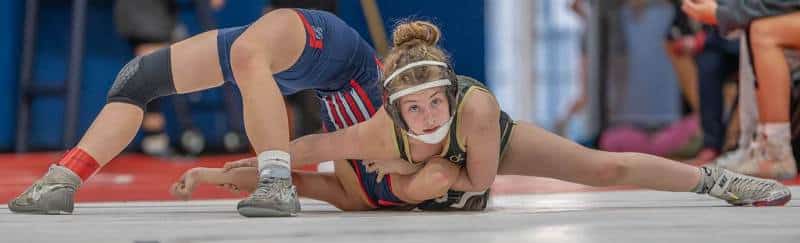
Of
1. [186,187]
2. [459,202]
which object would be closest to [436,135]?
[459,202]

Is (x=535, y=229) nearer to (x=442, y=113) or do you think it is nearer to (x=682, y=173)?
(x=442, y=113)

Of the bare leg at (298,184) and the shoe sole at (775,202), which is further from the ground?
the bare leg at (298,184)

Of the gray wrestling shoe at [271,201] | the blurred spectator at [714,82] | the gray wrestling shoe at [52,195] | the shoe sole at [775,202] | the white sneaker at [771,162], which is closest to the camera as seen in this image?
the gray wrestling shoe at [271,201]

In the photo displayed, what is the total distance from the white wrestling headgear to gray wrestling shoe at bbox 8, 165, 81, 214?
709 millimetres

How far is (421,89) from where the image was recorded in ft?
7.43

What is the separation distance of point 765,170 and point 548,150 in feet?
5.85

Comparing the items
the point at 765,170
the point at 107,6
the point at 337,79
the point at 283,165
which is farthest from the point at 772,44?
the point at 107,6

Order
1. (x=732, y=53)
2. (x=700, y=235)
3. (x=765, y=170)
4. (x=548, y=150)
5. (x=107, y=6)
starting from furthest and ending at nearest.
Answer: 1. (x=107, y=6)
2. (x=732, y=53)
3. (x=765, y=170)
4. (x=548, y=150)
5. (x=700, y=235)

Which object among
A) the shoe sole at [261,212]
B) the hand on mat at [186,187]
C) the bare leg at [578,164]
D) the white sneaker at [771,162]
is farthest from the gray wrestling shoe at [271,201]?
the white sneaker at [771,162]

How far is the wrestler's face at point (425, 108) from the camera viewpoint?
2266 mm

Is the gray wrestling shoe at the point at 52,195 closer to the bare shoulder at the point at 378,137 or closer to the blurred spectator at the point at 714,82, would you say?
the bare shoulder at the point at 378,137

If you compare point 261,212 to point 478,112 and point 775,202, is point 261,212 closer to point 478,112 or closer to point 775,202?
point 478,112

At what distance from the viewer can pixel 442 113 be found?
2.28 m

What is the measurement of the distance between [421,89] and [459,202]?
385mm
